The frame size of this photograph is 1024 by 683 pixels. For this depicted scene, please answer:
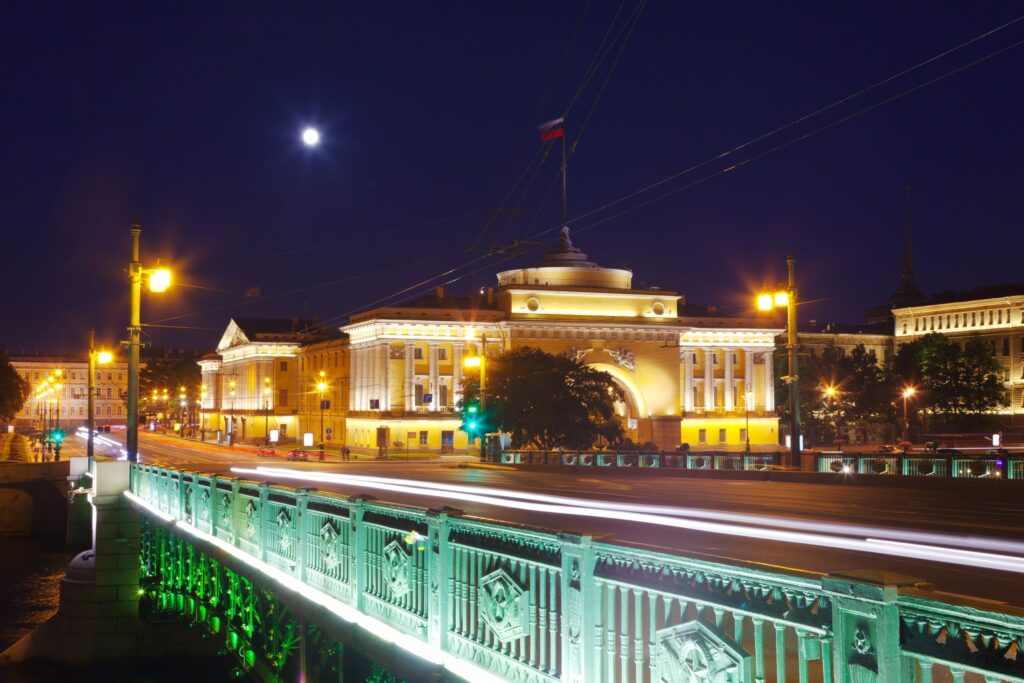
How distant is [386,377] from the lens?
10419 centimetres

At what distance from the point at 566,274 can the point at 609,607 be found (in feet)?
349

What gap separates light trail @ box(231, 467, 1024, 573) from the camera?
42.1 feet

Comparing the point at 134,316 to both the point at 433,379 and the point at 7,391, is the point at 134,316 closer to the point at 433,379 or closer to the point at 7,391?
the point at 433,379

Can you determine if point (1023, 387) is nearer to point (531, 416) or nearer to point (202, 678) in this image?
point (531, 416)

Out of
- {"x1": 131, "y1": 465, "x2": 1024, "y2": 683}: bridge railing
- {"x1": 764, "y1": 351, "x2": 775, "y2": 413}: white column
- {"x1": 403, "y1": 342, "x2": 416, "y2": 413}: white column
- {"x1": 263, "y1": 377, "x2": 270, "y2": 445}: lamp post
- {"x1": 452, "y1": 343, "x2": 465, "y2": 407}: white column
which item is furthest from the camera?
{"x1": 263, "y1": 377, "x2": 270, "y2": 445}: lamp post

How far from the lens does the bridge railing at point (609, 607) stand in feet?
15.8

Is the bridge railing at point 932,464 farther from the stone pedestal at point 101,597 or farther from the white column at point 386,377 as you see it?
the white column at point 386,377

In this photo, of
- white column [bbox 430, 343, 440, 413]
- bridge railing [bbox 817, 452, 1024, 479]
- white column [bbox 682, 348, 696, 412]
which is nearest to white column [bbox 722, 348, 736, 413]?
white column [bbox 682, 348, 696, 412]

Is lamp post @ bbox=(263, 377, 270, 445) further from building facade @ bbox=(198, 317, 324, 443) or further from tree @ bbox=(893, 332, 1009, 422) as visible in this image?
tree @ bbox=(893, 332, 1009, 422)

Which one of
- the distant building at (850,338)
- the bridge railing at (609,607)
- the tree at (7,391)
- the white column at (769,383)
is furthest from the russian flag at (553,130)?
the distant building at (850,338)

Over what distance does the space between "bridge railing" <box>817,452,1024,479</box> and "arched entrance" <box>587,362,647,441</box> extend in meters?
71.3

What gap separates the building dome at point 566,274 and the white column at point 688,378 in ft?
31.5

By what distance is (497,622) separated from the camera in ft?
27.1

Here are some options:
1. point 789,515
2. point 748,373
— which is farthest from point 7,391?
point 789,515
